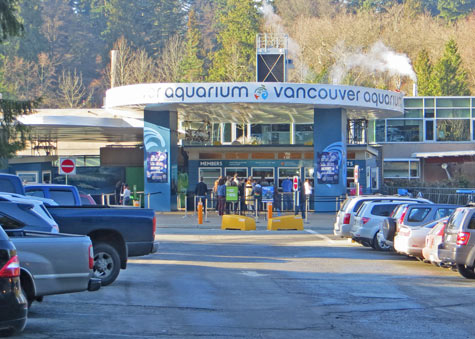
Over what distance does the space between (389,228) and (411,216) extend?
3.10ft

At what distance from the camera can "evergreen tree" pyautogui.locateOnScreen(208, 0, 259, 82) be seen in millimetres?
77875

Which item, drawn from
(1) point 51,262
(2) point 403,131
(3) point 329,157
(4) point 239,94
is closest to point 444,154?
(2) point 403,131

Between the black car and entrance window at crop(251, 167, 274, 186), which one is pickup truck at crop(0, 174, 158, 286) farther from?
entrance window at crop(251, 167, 274, 186)

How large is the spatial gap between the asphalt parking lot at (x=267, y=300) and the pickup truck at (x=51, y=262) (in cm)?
50

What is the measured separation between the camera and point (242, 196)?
36375 mm

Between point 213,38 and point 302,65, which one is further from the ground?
point 213,38

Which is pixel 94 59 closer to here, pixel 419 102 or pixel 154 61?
pixel 154 61

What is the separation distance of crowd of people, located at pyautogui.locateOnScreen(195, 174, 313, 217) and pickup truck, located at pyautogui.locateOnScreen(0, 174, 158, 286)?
18.9m

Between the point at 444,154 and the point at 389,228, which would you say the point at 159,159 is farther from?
the point at 444,154

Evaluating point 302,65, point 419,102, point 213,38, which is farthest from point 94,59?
point 419,102

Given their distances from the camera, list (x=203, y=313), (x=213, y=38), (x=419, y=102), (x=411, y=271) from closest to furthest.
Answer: (x=203, y=313) < (x=411, y=271) < (x=419, y=102) < (x=213, y=38)

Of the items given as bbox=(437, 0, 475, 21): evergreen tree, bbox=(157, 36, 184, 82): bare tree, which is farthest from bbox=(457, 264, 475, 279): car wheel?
bbox=(437, 0, 475, 21): evergreen tree

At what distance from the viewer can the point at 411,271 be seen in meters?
17.9

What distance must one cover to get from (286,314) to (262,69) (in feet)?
101
